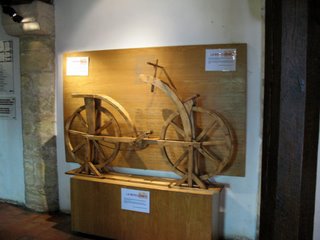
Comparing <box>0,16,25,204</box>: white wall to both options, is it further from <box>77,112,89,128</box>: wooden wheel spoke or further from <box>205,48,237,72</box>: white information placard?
<box>205,48,237,72</box>: white information placard

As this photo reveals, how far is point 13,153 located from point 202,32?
2.27 m

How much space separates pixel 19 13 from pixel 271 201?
8.33ft

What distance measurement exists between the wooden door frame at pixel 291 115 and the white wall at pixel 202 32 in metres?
0.90

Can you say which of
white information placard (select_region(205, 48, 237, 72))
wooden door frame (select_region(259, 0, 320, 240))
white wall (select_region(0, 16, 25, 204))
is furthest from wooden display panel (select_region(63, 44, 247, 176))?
wooden door frame (select_region(259, 0, 320, 240))

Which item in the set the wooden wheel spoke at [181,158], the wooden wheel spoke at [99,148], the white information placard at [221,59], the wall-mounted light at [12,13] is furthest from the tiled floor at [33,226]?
the wall-mounted light at [12,13]

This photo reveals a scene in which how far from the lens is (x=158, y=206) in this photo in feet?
7.03

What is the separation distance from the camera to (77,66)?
8.52 ft

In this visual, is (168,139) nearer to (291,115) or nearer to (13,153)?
(291,115)

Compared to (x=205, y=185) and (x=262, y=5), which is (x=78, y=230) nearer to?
(x=205, y=185)

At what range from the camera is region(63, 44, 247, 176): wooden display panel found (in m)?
2.16

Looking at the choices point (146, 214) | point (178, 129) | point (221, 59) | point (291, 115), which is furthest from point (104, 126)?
point (291, 115)

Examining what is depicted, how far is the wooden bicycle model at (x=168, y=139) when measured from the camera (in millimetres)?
2107

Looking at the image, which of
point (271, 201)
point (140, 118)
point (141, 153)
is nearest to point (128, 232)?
point (141, 153)

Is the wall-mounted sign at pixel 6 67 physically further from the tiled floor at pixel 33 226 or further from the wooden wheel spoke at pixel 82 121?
the tiled floor at pixel 33 226
